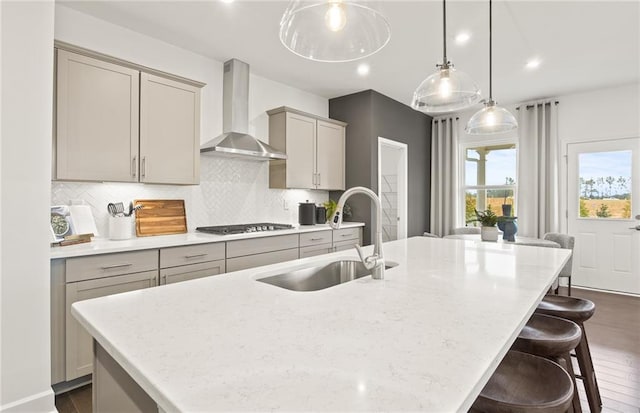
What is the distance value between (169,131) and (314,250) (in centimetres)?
190

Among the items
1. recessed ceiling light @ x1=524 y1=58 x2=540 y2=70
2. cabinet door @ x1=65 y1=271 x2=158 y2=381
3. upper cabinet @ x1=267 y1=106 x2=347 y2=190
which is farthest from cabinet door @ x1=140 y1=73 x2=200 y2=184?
recessed ceiling light @ x1=524 y1=58 x2=540 y2=70

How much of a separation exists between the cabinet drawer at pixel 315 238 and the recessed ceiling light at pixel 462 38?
7.71ft

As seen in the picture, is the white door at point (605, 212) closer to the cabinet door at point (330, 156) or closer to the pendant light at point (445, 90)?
the cabinet door at point (330, 156)

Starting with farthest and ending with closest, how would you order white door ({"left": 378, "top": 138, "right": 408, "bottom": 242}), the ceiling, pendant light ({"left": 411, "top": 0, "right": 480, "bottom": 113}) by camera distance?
white door ({"left": 378, "top": 138, "right": 408, "bottom": 242}) → the ceiling → pendant light ({"left": 411, "top": 0, "right": 480, "bottom": 113})

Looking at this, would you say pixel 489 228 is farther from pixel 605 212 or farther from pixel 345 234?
pixel 605 212

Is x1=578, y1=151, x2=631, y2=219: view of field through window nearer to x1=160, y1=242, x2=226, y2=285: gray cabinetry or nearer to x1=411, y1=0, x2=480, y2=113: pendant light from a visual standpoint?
x1=411, y1=0, x2=480, y2=113: pendant light

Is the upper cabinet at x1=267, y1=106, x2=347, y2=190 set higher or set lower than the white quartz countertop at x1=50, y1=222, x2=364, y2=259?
higher

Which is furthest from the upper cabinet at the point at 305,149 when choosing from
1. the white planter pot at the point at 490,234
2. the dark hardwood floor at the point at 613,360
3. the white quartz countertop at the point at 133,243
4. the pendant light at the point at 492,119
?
the dark hardwood floor at the point at 613,360

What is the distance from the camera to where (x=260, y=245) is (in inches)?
126

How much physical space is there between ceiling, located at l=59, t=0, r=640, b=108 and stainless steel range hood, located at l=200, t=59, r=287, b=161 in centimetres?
15

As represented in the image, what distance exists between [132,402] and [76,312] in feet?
1.11

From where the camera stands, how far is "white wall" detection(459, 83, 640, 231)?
4367 millimetres

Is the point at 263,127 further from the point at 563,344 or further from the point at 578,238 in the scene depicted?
the point at 578,238

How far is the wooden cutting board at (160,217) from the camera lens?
2.99 m
